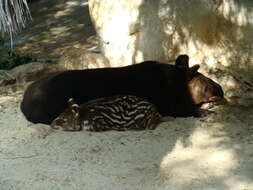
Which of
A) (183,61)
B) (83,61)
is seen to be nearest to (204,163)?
A: (183,61)

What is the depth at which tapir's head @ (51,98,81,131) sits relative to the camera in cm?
684

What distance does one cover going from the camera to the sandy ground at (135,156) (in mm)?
5387

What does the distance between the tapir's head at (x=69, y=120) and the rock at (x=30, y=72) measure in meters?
3.04

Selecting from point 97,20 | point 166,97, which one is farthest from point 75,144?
point 97,20

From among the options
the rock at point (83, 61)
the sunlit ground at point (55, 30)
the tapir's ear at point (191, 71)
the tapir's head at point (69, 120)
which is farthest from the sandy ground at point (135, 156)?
the sunlit ground at point (55, 30)

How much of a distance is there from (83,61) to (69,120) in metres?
3.10

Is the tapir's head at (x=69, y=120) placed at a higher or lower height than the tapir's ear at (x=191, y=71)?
lower

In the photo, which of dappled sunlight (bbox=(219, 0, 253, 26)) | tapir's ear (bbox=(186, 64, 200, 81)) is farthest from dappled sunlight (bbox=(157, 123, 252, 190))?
dappled sunlight (bbox=(219, 0, 253, 26))

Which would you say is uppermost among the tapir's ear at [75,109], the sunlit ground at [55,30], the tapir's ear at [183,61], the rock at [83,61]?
the tapir's ear at [183,61]

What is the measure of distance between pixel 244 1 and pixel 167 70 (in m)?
1.57

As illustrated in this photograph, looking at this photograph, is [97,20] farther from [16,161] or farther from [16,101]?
[16,161]

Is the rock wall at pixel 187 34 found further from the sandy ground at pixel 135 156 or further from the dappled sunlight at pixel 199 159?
the dappled sunlight at pixel 199 159

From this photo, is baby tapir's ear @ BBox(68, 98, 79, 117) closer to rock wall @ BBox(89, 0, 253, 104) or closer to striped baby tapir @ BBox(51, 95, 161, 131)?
striped baby tapir @ BBox(51, 95, 161, 131)

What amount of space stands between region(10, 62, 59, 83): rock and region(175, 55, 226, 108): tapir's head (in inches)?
129
